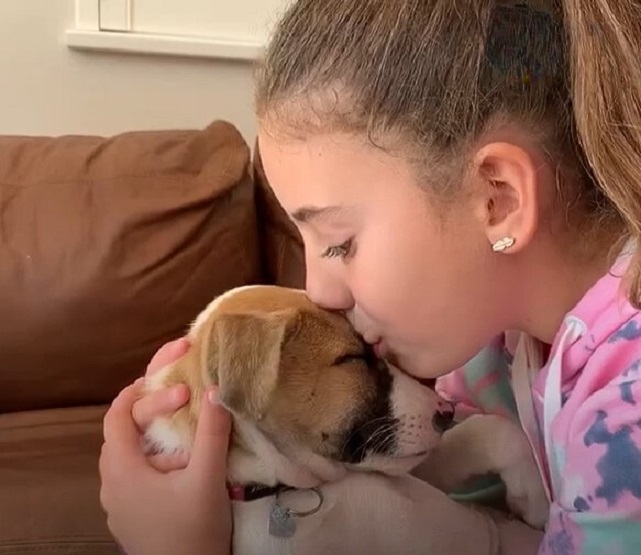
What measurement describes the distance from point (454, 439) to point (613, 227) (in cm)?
37

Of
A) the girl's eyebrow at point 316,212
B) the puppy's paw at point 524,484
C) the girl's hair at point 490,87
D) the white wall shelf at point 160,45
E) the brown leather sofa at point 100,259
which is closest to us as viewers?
the girl's hair at point 490,87

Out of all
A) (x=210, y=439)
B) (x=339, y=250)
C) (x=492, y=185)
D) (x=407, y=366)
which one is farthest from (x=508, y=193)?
(x=210, y=439)

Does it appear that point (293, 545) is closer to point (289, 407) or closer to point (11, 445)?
point (289, 407)

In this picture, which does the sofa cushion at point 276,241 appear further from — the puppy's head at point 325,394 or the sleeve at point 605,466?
the sleeve at point 605,466

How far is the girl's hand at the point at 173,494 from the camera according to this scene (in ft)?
3.35

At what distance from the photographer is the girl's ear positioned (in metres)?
0.83

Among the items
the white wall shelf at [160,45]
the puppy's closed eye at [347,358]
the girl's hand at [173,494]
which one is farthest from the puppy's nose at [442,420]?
the white wall shelf at [160,45]

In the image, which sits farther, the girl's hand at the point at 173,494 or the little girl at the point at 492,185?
the girl's hand at the point at 173,494

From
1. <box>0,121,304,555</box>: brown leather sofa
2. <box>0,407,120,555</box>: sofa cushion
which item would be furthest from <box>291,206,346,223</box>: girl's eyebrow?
<box>0,121,304,555</box>: brown leather sofa

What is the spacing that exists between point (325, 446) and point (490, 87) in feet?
1.41

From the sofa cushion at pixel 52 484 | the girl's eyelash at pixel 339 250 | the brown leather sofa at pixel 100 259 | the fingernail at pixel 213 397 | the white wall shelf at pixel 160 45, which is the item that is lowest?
the sofa cushion at pixel 52 484

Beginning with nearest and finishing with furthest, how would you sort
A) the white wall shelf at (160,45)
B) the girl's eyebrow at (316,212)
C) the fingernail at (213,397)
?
the girl's eyebrow at (316,212) → the fingernail at (213,397) → the white wall shelf at (160,45)

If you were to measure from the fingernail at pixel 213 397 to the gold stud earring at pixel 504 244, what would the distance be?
30cm

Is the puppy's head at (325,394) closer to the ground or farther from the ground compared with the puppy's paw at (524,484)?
farther from the ground
